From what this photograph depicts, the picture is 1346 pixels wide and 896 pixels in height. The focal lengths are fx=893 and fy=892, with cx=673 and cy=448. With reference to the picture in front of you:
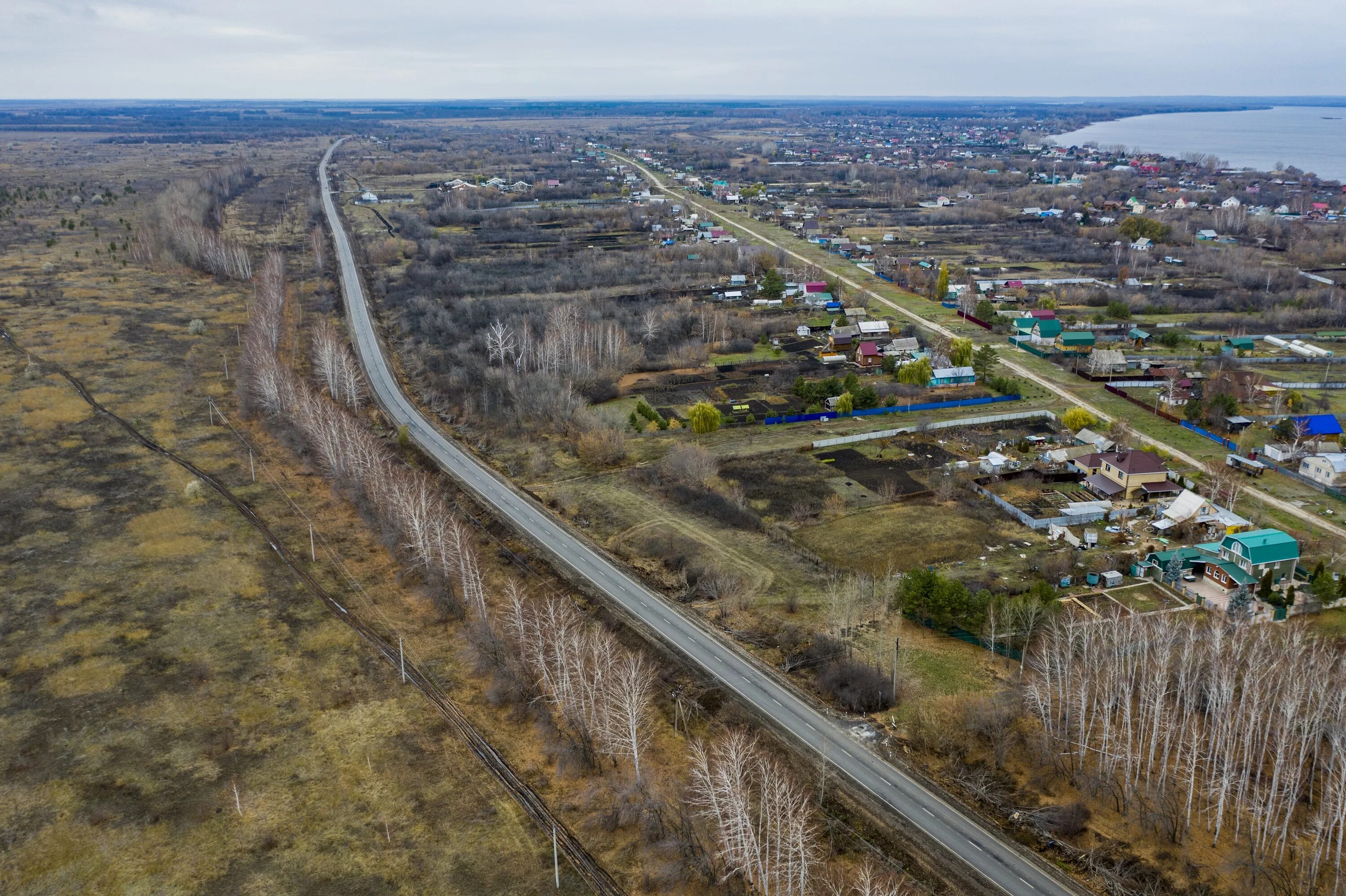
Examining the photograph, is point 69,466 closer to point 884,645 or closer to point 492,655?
point 492,655

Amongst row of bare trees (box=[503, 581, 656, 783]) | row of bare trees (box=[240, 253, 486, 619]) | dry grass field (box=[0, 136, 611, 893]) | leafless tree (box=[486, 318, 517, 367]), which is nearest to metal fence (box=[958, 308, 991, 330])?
leafless tree (box=[486, 318, 517, 367])

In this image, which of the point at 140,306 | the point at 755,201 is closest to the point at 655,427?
the point at 140,306

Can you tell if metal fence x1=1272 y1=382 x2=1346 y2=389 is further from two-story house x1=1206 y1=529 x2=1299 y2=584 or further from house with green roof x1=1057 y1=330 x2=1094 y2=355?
two-story house x1=1206 y1=529 x2=1299 y2=584

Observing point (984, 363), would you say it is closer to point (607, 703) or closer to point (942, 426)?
point (942, 426)

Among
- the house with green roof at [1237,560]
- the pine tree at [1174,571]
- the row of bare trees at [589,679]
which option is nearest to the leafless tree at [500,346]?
the row of bare trees at [589,679]

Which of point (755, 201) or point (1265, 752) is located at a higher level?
point (755, 201)

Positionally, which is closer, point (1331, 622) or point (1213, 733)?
point (1213, 733)

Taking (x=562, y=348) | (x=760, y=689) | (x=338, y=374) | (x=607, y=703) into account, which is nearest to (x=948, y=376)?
(x=562, y=348)
